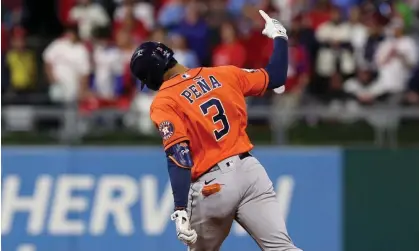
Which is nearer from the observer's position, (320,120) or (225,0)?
(320,120)

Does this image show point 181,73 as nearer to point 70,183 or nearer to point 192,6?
point 70,183

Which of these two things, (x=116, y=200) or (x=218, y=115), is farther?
(x=116, y=200)

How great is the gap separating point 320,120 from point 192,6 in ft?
10.2

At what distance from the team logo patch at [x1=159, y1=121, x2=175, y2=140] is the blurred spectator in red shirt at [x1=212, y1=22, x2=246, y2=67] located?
20.4ft

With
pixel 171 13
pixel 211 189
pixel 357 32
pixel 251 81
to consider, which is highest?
pixel 171 13

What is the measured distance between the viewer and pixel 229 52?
502 inches

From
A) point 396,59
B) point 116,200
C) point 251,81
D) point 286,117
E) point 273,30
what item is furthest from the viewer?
point 396,59

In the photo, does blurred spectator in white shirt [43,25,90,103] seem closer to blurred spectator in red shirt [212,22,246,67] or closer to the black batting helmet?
blurred spectator in red shirt [212,22,246,67]

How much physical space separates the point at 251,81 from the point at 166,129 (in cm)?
→ 82

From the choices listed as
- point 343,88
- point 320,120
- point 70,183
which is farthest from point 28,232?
point 343,88

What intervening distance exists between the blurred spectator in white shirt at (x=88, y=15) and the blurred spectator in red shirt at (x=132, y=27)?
1.37 ft

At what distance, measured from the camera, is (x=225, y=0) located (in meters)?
14.1

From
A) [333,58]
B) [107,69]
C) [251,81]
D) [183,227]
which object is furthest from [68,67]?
[183,227]

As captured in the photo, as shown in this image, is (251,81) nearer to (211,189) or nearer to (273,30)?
(273,30)
